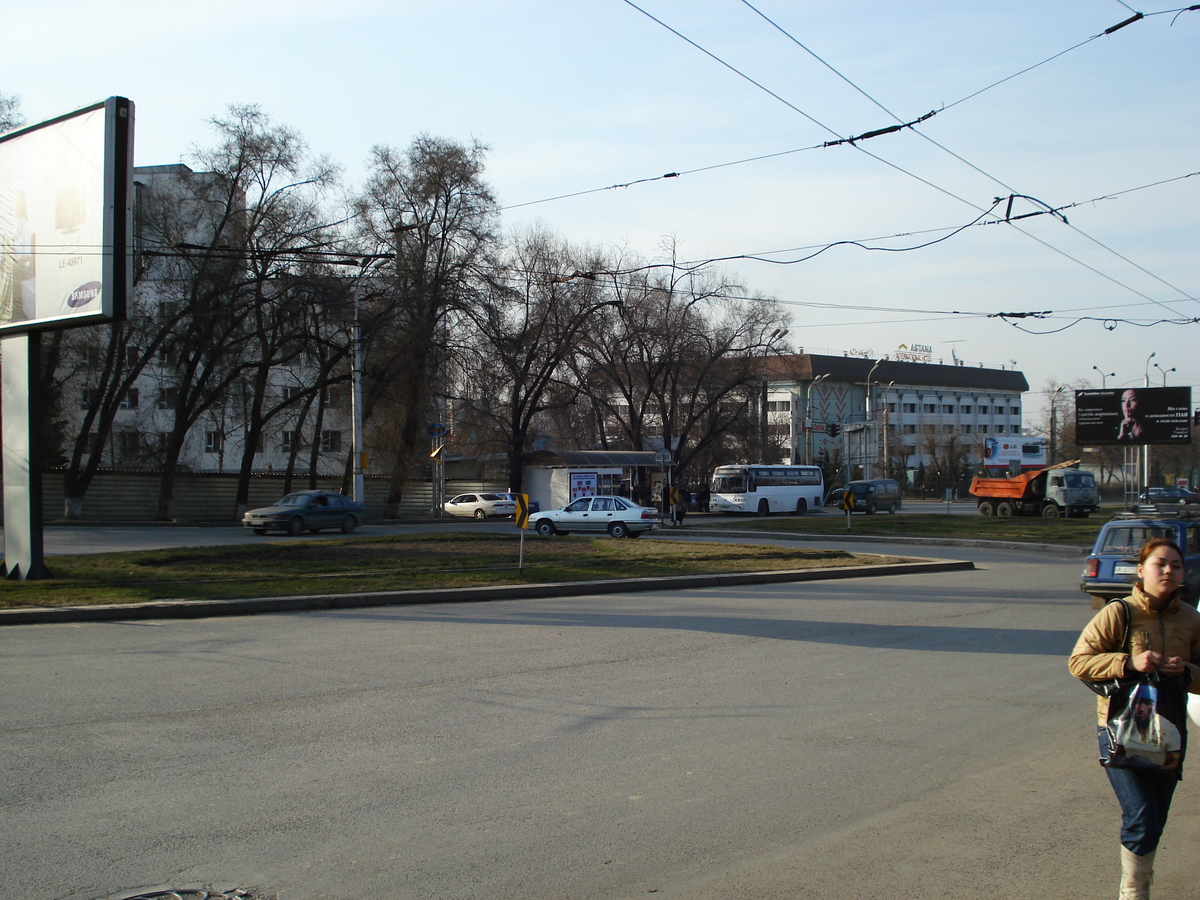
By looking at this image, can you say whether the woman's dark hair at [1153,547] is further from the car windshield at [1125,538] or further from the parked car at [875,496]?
the parked car at [875,496]

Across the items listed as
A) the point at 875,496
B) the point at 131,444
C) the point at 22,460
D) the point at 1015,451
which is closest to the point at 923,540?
the point at 875,496

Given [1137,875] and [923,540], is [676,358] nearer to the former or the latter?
[923,540]

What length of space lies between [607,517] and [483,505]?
1690cm

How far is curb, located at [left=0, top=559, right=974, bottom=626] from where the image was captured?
12.9 metres

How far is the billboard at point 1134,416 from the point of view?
43.0 m

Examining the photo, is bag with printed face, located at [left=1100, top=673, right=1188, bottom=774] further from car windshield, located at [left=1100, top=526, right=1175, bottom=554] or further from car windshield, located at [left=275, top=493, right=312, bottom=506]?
car windshield, located at [left=275, top=493, right=312, bottom=506]

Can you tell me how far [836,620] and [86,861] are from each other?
10111mm

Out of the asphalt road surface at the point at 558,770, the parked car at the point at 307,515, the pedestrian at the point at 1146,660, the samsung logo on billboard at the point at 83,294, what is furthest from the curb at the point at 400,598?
the parked car at the point at 307,515

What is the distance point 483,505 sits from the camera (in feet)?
159

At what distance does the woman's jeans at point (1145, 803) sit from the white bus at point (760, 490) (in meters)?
48.8

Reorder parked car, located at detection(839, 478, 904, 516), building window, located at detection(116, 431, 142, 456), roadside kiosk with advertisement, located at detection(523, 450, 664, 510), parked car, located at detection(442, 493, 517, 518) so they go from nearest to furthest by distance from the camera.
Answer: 1. building window, located at detection(116, 431, 142, 456)
2. roadside kiosk with advertisement, located at detection(523, 450, 664, 510)
3. parked car, located at detection(442, 493, 517, 518)
4. parked car, located at detection(839, 478, 904, 516)

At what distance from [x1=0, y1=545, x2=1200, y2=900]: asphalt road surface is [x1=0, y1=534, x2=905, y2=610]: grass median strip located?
12.3 feet

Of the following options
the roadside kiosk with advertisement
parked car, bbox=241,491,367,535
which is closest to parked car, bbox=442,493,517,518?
the roadside kiosk with advertisement

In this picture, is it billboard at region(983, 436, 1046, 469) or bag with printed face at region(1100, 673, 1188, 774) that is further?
billboard at region(983, 436, 1046, 469)
